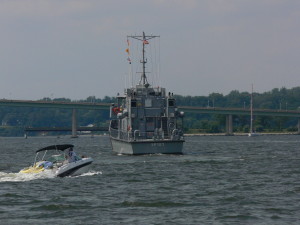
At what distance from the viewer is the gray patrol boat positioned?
233 ft

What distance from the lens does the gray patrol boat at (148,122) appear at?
233ft

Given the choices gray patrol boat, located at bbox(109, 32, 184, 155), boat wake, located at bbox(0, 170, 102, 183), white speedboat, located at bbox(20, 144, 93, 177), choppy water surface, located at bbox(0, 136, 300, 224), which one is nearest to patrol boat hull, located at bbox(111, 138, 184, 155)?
gray patrol boat, located at bbox(109, 32, 184, 155)

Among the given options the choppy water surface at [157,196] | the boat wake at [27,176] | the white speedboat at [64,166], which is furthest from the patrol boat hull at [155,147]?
the boat wake at [27,176]

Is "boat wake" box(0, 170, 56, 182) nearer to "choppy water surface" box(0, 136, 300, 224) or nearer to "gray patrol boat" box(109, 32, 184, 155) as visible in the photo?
"choppy water surface" box(0, 136, 300, 224)

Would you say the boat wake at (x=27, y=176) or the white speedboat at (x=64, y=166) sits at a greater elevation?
the white speedboat at (x=64, y=166)

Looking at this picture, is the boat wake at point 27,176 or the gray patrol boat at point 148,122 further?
the gray patrol boat at point 148,122

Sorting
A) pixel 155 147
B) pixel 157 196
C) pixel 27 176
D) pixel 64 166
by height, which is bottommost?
pixel 157 196

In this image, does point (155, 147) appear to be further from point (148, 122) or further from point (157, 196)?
point (157, 196)

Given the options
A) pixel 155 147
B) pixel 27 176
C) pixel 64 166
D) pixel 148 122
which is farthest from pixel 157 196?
pixel 148 122

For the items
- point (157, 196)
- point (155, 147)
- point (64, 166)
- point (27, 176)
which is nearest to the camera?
point (157, 196)

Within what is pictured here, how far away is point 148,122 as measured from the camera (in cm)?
7569

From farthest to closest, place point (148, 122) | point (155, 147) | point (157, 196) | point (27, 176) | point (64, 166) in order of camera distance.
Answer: point (148, 122) → point (155, 147) → point (64, 166) → point (27, 176) → point (157, 196)

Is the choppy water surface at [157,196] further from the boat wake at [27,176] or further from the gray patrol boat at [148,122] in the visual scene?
the gray patrol boat at [148,122]

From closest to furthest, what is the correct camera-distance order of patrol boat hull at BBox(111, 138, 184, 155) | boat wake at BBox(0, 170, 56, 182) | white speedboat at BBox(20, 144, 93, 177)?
boat wake at BBox(0, 170, 56, 182)
white speedboat at BBox(20, 144, 93, 177)
patrol boat hull at BBox(111, 138, 184, 155)
